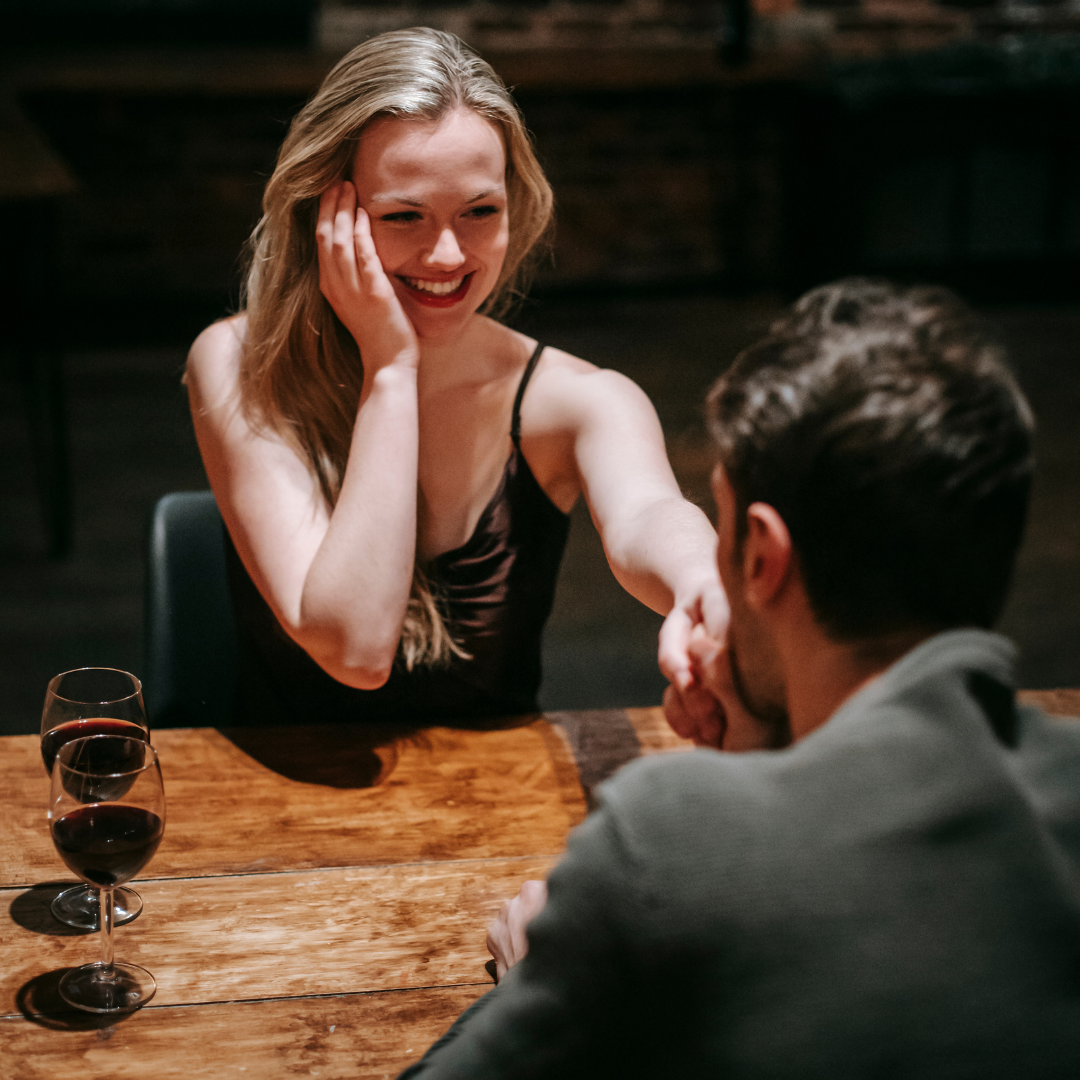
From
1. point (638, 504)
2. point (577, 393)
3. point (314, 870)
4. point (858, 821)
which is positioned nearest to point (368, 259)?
point (577, 393)

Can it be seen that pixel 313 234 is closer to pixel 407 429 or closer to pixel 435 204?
pixel 435 204

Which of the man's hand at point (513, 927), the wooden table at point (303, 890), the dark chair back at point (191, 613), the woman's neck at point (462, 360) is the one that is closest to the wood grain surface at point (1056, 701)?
the wooden table at point (303, 890)

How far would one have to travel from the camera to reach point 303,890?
45.9 inches

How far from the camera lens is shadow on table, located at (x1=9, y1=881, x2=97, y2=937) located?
3.62ft

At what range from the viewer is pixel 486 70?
1.56 metres

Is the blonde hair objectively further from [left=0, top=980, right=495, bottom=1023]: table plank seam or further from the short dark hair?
the short dark hair

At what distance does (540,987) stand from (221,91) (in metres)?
5.25

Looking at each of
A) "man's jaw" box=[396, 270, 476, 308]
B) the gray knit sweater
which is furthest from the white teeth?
the gray knit sweater

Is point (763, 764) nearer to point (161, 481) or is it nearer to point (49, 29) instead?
point (161, 481)

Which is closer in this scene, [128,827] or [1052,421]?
[128,827]

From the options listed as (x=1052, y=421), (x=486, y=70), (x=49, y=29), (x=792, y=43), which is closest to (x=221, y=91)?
(x=49, y=29)

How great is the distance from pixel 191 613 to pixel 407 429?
1.45 feet

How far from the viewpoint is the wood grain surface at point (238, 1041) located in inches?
37.5

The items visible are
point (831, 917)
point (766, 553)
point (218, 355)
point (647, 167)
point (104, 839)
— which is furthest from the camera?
point (647, 167)
